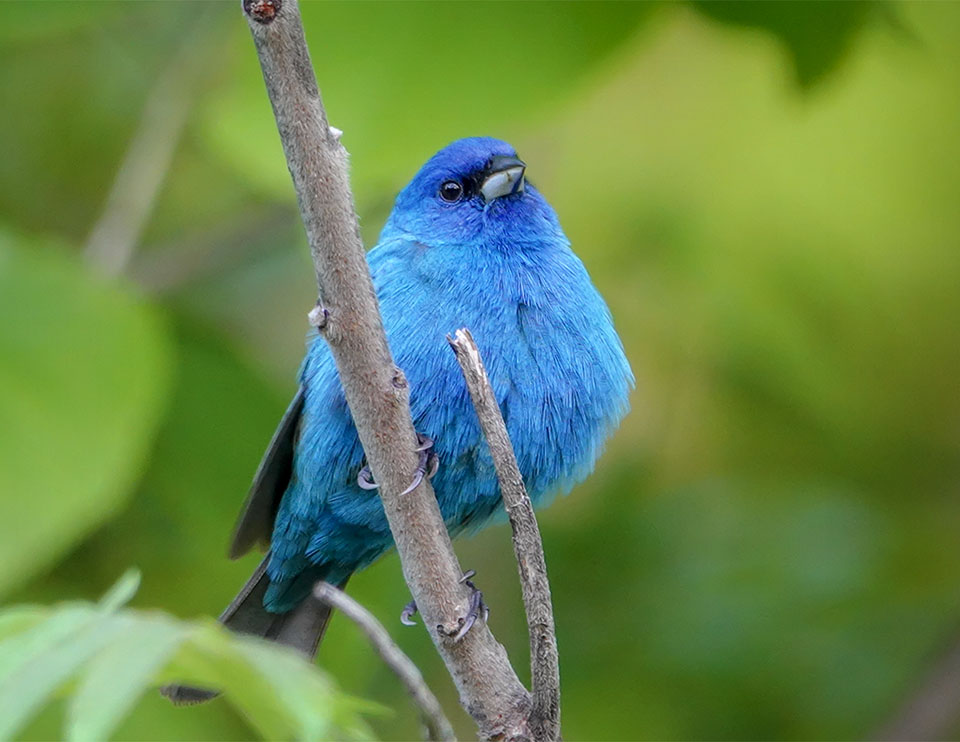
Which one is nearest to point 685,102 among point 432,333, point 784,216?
point 784,216

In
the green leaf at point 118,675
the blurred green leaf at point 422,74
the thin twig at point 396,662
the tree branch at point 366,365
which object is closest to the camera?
the green leaf at point 118,675

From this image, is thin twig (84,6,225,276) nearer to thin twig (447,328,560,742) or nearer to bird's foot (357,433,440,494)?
bird's foot (357,433,440,494)

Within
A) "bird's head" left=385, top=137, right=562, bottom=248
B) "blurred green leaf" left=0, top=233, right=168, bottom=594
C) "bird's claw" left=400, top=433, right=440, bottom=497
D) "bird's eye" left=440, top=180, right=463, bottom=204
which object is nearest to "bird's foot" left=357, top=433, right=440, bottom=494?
"bird's claw" left=400, top=433, right=440, bottom=497

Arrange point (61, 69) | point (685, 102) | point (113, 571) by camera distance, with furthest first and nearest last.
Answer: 1. point (61, 69)
2. point (685, 102)
3. point (113, 571)

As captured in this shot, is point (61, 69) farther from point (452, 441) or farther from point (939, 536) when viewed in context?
point (939, 536)

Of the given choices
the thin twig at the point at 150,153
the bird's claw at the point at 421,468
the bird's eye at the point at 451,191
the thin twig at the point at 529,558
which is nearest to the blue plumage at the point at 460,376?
the bird's eye at the point at 451,191

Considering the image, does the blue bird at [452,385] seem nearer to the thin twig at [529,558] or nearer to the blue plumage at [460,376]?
the blue plumage at [460,376]
